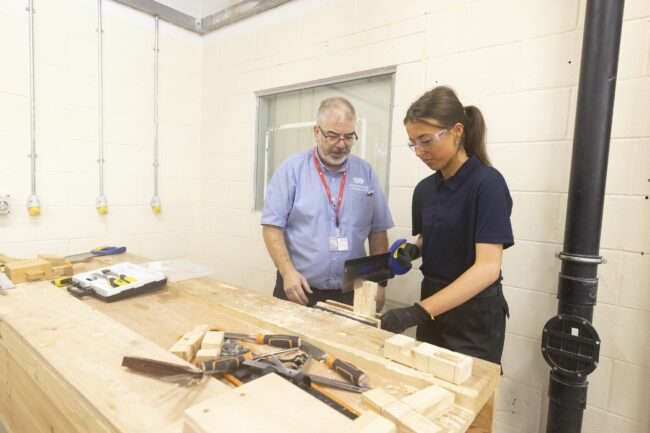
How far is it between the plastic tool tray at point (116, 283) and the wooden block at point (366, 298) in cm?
75

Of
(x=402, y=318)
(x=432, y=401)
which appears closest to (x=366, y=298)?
(x=402, y=318)

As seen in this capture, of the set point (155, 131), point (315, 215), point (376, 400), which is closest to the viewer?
point (376, 400)

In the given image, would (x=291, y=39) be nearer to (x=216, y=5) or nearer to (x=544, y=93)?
(x=216, y=5)

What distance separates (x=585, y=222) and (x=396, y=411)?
3.77 feet

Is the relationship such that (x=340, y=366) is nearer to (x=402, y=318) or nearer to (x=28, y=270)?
(x=402, y=318)

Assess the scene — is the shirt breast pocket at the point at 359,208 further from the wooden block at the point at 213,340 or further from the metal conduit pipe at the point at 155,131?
the metal conduit pipe at the point at 155,131

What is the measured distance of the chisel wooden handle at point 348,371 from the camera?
2.63ft

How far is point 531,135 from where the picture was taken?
1634 mm

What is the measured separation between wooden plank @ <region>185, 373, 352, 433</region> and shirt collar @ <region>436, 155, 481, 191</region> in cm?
92

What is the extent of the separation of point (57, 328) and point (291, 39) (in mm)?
2169

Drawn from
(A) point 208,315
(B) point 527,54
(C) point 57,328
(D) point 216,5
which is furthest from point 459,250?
(D) point 216,5

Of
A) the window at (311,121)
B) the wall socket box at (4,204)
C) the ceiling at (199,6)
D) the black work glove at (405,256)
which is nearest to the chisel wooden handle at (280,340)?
the black work glove at (405,256)

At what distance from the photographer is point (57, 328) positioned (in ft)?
3.27

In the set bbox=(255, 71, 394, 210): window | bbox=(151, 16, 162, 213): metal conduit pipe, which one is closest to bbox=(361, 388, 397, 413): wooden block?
bbox=(255, 71, 394, 210): window
